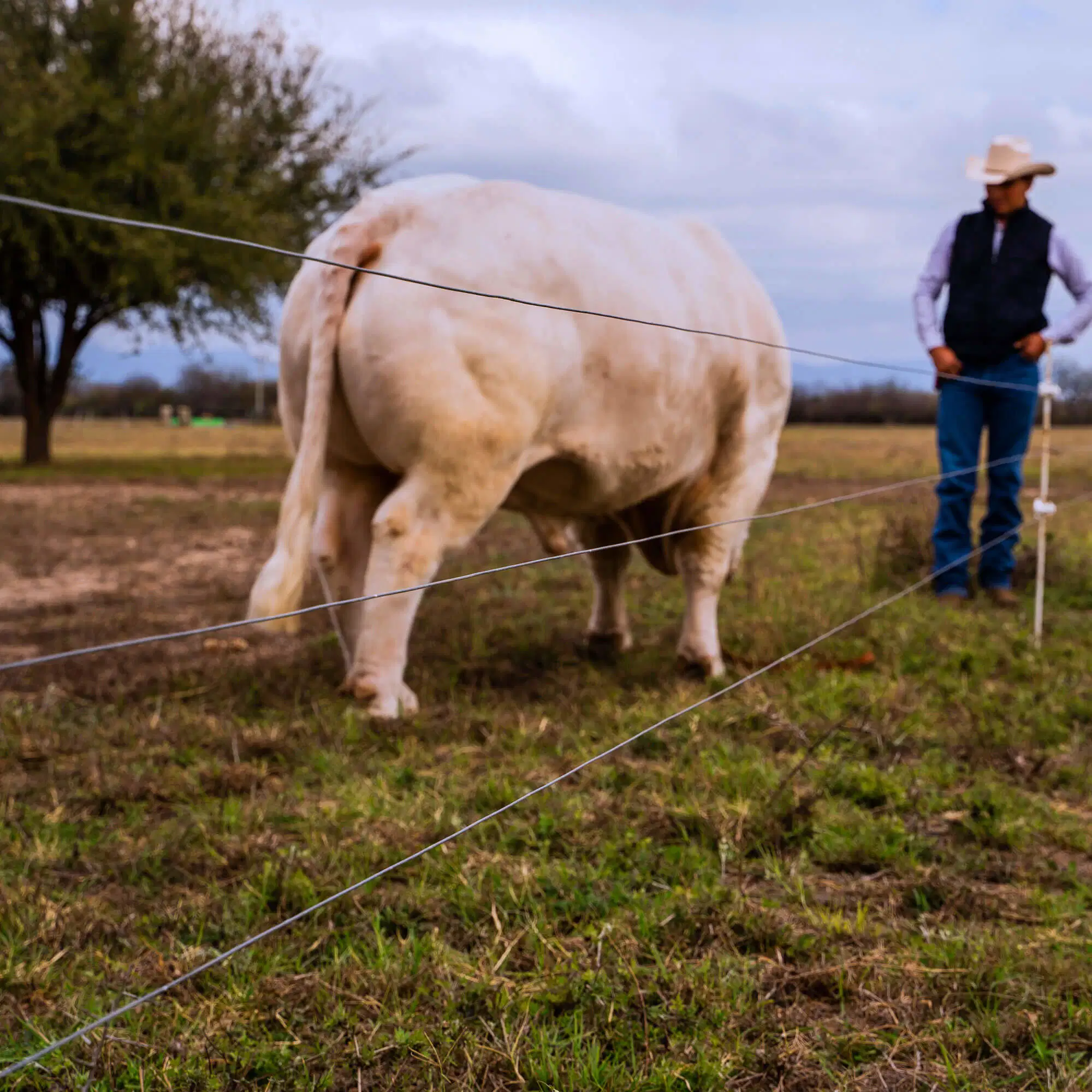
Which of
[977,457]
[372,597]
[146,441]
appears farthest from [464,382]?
[146,441]

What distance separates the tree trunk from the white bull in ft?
56.2

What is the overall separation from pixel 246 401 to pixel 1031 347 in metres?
59.4

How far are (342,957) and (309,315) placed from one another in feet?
7.25

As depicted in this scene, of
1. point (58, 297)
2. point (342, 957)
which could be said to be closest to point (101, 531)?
point (342, 957)

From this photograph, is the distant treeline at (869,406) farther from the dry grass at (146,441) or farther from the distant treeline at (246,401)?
the dry grass at (146,441)

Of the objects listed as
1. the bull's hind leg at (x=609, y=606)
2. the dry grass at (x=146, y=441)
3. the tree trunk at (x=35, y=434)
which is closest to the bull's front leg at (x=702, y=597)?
the bull's hind leg at (x=609, y=606)

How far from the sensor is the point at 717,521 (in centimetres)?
509

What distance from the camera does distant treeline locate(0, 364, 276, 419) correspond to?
61.4 m

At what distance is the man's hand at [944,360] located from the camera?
6.02 m

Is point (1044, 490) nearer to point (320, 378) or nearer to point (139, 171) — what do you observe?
point (320, 378)

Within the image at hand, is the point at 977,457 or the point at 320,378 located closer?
the point at 320,378

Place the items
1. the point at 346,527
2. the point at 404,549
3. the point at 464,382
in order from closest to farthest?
1. the point at 464,382
2. the point at 404,549
3. the point at 346,527

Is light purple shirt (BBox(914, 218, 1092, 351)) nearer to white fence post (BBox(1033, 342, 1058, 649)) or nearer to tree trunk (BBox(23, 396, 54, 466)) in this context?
white fence post (BBox(1033, 342, 1058, 649))

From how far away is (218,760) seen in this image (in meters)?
3.56
